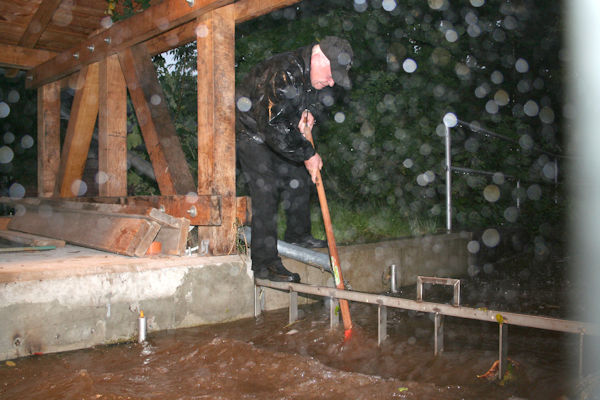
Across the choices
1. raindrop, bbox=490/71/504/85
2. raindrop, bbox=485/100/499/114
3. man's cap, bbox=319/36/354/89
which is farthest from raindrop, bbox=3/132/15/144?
raindrop, bbox=490/71/504/85

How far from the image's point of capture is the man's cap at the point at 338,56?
9.74 ft

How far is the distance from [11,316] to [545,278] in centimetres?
486

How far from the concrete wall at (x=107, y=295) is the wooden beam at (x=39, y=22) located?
2585 mm

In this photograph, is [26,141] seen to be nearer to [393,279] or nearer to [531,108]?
[393,279]

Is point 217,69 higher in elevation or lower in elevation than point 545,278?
higher

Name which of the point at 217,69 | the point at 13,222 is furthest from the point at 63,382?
the point at 13,222

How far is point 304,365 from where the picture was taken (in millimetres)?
2395

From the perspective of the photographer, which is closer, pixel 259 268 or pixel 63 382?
pixel 63 382

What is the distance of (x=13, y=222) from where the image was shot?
5.38m

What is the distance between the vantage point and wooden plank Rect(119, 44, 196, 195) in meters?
3.80

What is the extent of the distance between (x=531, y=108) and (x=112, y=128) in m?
14.0

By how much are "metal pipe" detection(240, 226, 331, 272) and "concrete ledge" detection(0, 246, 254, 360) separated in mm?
313

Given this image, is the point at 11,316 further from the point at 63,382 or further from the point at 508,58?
the point at 508,58

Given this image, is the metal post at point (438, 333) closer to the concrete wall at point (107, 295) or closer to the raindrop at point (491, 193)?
the concrete wall at point (107, 295)
